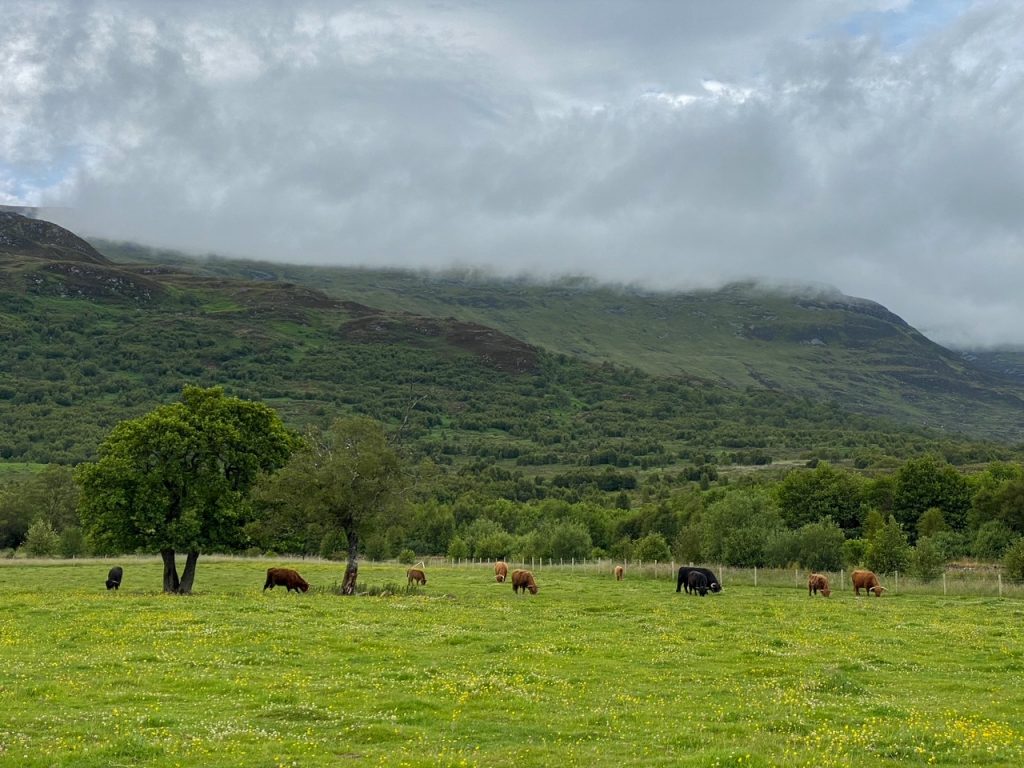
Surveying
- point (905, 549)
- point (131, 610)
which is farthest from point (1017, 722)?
point (905, 549)

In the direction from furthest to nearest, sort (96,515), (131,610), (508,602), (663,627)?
1. (96,515)
2. (508,602)
3. (131,610)
4. (663,627)

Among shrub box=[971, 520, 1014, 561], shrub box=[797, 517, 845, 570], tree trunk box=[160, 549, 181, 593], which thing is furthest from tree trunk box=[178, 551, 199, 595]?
shrub box=[971, 520, 1014, 561]

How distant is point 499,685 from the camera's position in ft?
66.2

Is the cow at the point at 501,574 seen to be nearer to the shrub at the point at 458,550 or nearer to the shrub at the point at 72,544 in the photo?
the shrub at the point at 458,550

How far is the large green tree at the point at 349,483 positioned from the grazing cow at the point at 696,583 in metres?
19.3

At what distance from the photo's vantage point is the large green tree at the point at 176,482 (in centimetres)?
4634

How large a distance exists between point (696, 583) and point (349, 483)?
22.7 metres

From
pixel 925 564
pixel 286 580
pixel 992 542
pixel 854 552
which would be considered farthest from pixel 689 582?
pixel 992 542

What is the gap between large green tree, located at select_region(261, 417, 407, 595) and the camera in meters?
46.7

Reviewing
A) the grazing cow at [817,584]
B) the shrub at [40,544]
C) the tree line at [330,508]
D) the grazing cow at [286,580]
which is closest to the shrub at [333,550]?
the tree line at [330,508]

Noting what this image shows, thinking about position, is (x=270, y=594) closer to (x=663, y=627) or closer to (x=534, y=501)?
(x=663, y=627)

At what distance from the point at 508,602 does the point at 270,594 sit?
13.9 m

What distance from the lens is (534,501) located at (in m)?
197

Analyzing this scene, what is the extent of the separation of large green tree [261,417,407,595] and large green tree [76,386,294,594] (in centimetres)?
353
